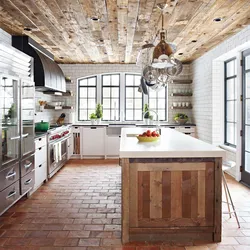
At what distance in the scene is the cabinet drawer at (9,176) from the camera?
3463 mm

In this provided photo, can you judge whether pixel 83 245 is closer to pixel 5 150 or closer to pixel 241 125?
pixel 5 150

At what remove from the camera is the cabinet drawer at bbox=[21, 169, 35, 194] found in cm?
413

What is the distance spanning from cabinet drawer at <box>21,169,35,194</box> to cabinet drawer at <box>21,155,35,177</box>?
0.20 ft

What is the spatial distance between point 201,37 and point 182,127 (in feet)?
9.65

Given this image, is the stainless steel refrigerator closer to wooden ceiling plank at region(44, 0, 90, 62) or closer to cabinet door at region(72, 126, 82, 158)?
wooden ceiling plank at region(44, 0, 90, 62)

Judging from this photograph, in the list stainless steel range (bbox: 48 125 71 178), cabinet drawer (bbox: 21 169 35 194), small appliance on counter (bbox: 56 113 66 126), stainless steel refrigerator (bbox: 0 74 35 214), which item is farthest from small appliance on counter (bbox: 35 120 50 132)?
small appliance on counter (bbox: 56 113 66 126)

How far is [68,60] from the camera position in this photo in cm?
785

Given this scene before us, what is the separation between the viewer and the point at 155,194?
9.60 feet

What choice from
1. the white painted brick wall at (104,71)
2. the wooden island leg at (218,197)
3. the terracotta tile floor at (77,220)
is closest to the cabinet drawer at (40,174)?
the terracotta tile floor at (77,220)

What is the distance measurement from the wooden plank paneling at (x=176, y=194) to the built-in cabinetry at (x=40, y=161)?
2.69m

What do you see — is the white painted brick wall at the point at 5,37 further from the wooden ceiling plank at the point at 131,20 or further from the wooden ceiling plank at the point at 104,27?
the wooden ceiling plank at the point at 131,20

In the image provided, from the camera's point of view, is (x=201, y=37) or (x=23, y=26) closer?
(x=23, y=26)

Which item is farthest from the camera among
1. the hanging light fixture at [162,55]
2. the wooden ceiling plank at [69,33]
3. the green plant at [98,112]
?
the green plant at [98,112]

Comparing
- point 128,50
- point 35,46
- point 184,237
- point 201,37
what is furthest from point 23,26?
point 184,237
